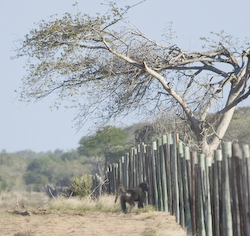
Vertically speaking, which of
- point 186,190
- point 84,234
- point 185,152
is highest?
point 185,152

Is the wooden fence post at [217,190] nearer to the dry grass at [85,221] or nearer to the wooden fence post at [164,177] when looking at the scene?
the dry grass at [85,221]

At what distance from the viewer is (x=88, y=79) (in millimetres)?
15977

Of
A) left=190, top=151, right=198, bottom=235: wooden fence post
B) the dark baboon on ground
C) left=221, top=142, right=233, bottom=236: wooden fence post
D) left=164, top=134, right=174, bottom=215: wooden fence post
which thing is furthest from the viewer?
the dark baboon on ground

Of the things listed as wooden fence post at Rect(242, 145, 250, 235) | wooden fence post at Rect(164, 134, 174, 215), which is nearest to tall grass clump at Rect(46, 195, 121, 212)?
wooden fence post at Rect(164, 134, 174, 215)

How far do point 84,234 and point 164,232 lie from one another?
51.9 inches

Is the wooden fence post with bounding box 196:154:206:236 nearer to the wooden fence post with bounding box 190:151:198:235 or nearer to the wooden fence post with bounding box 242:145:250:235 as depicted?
the wooden fence post with bounding box 190:151:198:235

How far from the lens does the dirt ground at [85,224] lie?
970 cm

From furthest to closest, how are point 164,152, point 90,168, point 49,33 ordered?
point 90,168 < point 49,33 < point 164,152

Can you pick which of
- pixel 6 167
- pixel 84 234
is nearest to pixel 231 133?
pixel 84 234

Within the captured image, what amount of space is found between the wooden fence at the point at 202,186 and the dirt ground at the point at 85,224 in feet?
1.24

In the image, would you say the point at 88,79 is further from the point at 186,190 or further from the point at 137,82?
the point at 186,190

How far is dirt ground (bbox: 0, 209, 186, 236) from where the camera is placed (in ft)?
31.8

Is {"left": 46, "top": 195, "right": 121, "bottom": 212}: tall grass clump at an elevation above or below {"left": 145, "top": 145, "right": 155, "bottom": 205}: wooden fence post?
below

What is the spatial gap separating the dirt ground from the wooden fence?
0.38 m
